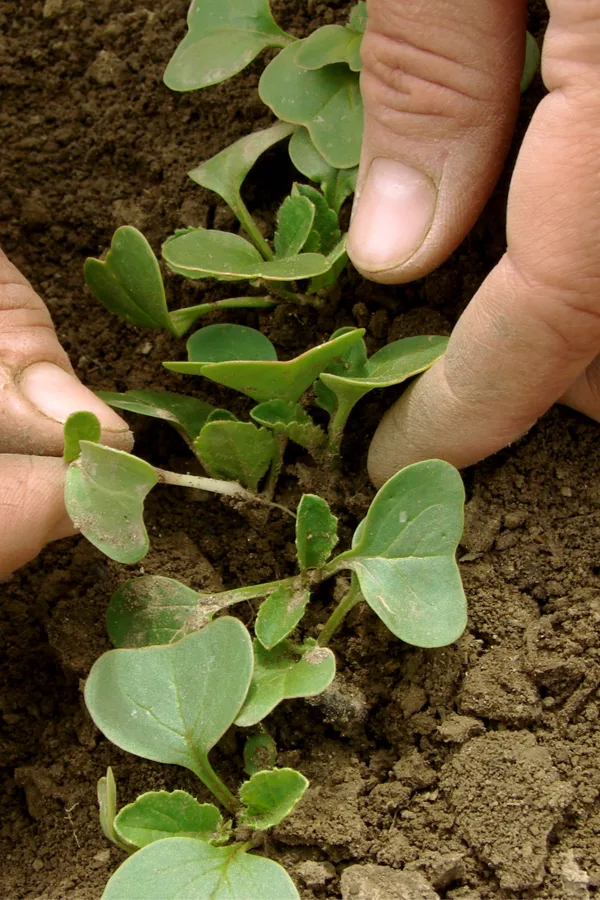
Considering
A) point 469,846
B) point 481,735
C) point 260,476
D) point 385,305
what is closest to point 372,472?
point 260,476

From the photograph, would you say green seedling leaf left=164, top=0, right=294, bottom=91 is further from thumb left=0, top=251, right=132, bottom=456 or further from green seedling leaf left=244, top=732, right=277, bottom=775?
green seedling leaf left=244, top=732, right=277, bottom=775

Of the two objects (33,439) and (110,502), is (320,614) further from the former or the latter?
(33,439)

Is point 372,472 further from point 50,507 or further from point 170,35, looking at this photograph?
point 170,35

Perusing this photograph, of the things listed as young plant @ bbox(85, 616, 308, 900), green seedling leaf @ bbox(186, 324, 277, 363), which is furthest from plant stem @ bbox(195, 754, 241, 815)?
green seedling leaf @ bbox(186, 324, 277, 363)

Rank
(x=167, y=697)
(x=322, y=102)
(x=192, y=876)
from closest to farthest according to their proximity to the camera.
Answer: (x=192, y=876) → (x=167, y=697) → (x=322, y=102)

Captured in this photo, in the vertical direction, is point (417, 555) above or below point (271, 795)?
above

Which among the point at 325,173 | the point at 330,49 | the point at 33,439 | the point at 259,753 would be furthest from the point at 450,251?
the point at 259,753
